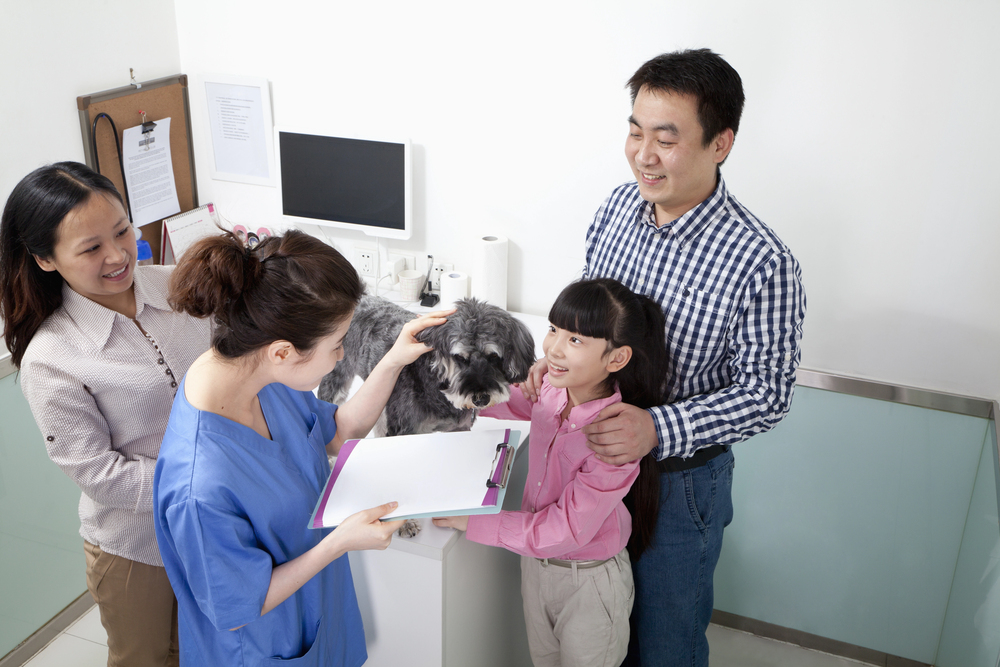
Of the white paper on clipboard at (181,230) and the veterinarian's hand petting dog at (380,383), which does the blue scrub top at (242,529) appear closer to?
→ the veterinarian's hand petting dog at (380,383)

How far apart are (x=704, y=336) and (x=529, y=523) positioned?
0.49 m

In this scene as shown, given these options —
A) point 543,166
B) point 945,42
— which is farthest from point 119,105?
point 945,42

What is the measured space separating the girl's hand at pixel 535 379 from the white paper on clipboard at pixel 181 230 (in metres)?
1.72

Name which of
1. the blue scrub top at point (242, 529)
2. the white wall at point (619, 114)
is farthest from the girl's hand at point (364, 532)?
the white wall at point (619, 114)

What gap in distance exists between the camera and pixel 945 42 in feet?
6.25

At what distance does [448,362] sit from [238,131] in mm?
1874

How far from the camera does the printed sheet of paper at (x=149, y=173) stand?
2576 mm

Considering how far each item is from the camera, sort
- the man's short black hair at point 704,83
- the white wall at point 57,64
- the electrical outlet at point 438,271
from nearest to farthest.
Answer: the man's short black hair at point 704,83 → the white wall at point 57,64 → the electrical outlet at point 438,271

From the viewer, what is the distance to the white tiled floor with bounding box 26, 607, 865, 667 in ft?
7.34

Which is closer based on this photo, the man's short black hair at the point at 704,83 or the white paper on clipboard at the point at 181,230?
the man's short black hair at the point at 704,83

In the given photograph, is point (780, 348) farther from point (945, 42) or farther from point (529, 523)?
point (945, 42)

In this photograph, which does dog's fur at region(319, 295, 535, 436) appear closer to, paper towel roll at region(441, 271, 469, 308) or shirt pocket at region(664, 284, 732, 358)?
shirt pocket at region(664, 284, 732, 358)

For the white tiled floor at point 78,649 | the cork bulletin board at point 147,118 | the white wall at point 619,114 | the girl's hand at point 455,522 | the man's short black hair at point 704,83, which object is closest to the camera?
the man's short black hair at point 704,83

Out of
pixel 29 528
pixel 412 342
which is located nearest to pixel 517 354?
pixel 412 342
